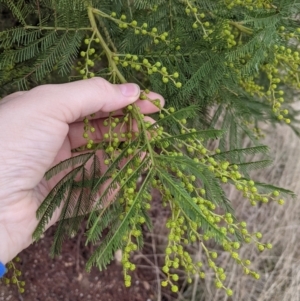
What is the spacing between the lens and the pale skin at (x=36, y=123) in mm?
1581

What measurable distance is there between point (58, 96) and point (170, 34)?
52 centimetres

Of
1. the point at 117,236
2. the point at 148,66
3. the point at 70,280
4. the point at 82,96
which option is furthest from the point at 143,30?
the point at 70,280


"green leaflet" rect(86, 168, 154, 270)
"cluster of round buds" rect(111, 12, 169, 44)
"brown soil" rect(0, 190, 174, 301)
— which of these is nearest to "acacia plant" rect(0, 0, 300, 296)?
"cluster of round buds" rect(111, 12, 169, 44)

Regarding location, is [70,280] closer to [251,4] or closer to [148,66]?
[148,66]

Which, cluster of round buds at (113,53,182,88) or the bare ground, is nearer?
cluster of round buds at (113,53,182,88)

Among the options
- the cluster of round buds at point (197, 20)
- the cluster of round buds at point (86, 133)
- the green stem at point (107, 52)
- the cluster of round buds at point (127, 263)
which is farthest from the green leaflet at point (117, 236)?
the cluster of round buds at point (197, 20)

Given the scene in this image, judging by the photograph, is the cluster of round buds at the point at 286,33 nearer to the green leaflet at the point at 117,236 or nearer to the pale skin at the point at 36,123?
the pale skin at the point at 36,123

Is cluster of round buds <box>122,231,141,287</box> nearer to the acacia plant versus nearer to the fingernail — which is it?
the acacia plant

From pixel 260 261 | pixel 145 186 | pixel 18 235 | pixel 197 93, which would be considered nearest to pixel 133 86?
pixel 197 93

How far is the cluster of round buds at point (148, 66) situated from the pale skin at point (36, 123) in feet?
0.27

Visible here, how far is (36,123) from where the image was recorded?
160 centimetres

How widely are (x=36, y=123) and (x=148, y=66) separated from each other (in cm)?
47

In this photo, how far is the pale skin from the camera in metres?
1.58

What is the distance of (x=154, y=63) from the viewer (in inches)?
65.2
